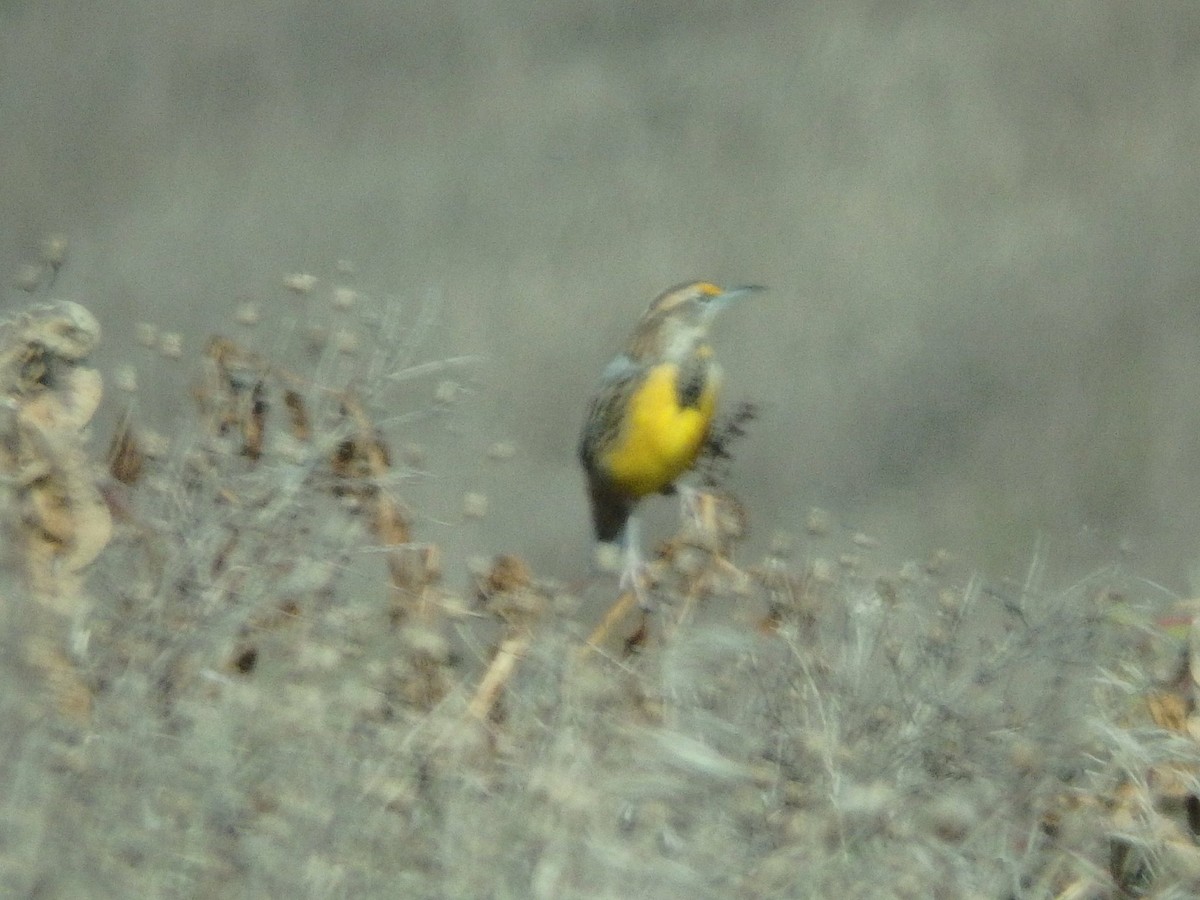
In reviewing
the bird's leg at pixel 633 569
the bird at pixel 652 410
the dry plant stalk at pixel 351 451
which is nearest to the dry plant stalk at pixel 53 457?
the dry plant stalk at pixel 351 451

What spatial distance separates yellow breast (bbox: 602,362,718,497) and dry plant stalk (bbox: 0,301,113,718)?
114 cm

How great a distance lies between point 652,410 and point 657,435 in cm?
4

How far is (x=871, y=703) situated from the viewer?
2.01 m

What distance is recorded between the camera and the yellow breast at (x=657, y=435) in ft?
9.64

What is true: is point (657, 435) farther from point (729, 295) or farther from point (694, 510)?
point (694, 510)

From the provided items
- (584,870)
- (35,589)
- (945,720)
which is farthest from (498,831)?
(945,720)

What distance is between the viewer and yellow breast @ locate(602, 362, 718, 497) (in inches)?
116

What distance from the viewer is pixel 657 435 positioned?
295 centimetres

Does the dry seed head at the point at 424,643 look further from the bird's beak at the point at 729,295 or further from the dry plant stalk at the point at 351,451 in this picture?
the bird's beak at the point at 729,295

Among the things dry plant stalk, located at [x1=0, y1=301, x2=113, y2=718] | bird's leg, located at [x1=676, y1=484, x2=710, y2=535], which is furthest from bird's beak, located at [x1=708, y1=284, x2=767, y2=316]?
dry plant stalk, located at [x1=0, y1=301, x2=113, y2=718]

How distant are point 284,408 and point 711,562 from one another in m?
0.48

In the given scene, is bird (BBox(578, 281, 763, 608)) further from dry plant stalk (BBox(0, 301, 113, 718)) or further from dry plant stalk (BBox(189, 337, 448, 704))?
dry plant stalk (BBox(0, 301, 113, 718))

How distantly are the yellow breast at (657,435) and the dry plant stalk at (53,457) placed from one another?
3.74 ft

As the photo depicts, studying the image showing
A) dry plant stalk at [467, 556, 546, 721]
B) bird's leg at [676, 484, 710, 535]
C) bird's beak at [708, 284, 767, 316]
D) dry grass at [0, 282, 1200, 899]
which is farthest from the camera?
bird's beak at [708, 284, 767, 316]
